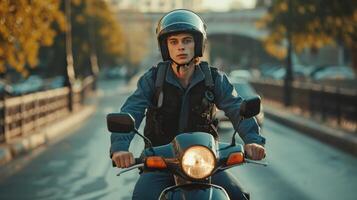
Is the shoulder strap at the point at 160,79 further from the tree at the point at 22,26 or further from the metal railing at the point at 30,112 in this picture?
the metal railing at the point at 30,112

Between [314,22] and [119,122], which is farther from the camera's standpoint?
[314,22]

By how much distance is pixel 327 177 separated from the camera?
1125 centimetres

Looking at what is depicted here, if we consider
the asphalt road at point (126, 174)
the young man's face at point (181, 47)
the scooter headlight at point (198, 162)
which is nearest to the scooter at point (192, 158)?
the scooter headlight at point (198, 162)

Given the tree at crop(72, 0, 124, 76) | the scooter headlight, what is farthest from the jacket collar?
the tree at crop(72, 0, 124, 76)

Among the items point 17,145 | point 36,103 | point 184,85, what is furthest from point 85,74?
point 184,85

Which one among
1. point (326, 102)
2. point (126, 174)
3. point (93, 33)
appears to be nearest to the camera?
point (126, 174)

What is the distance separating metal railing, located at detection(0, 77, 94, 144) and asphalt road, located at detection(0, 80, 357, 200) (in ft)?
2.67

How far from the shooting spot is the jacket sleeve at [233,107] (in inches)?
181

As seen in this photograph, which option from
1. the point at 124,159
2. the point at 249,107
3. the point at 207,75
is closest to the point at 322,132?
the point at 207,75

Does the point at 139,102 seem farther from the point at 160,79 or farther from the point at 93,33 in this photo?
the point at 93,33

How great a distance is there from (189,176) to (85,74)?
69493mm

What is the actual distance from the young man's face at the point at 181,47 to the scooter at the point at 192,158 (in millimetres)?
568

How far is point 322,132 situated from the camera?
17.6 metres

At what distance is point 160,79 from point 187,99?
0.22 metres
